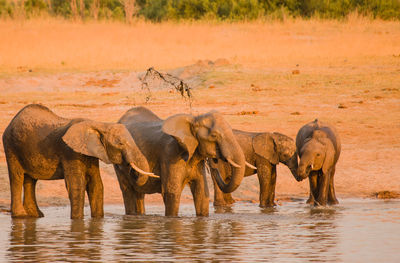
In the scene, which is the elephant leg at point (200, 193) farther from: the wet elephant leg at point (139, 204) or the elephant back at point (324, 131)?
the elephant back at point (324, 131)

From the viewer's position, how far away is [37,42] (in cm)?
2927

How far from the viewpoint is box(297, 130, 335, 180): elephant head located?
11758mm

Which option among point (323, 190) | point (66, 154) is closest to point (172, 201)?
Result: point (66, 154)

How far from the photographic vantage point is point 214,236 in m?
8.86

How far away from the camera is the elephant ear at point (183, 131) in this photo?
376 inches

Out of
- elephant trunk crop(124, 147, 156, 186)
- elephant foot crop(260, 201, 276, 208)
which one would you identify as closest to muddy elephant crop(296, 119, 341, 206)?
elephant foot crop(260, 201, 276, 208)

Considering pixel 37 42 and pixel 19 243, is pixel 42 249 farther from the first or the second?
pixel 37 42

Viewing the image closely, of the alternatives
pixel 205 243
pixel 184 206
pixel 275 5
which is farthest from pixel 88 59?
pixel 205 243

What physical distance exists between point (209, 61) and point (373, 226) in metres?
15.7

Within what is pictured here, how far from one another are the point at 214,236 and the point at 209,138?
3.92 feet

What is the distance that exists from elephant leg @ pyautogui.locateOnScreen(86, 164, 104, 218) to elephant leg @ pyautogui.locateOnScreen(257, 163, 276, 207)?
261 centimetres

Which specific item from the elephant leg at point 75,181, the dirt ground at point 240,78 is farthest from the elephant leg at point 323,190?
the elephant leg at point 75,181

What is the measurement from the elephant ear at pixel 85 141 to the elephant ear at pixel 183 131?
0.73 meters

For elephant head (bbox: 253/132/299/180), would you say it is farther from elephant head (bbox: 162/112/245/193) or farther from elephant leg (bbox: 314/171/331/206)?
elephant head (bbox: 162/112/245/193)
